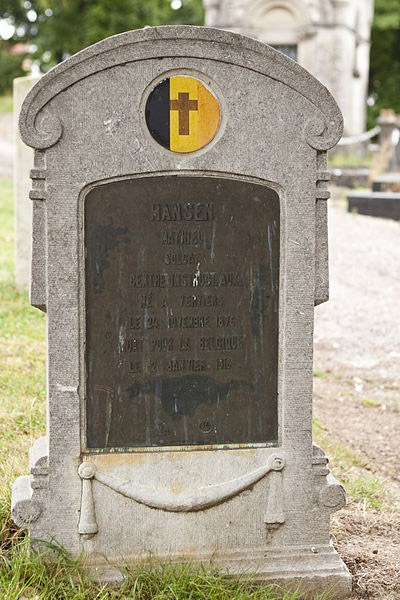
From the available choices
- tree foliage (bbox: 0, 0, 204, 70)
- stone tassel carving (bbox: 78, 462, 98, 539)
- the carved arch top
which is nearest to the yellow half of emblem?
the carved arch top

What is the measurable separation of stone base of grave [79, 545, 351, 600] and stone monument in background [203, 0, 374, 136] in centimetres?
1741

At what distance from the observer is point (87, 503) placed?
301 centimetres

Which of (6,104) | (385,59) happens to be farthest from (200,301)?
(385,59)

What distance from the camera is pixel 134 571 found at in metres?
3.00

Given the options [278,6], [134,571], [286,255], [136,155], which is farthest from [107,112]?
[278,6]

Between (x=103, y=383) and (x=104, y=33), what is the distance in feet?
90.7

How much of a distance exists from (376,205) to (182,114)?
1037 centimetres

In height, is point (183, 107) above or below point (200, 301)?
above

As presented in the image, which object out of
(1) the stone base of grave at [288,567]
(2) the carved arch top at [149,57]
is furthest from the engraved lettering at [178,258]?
(1) the stone base of grave at [288,567]

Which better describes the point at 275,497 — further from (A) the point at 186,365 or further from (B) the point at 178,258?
(B) the point at 178,258

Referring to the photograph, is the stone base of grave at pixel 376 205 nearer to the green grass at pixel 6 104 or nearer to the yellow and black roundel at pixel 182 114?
the yellow and black roundel at pixel 182 114

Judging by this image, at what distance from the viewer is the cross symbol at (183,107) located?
2912 millimetres

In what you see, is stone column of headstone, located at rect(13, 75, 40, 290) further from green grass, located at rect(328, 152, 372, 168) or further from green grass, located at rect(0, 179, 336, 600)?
green grass, located at rect(328, 152, 372, 168)

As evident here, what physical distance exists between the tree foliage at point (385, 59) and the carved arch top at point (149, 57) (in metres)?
30.6
